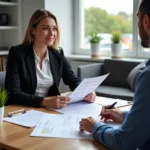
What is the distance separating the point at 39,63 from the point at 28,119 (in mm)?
778

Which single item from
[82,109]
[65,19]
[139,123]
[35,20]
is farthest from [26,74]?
[65,19]

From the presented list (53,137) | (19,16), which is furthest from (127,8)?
(53,137)

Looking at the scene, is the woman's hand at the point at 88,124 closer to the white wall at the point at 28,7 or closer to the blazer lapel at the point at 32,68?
the blazer lapel at the point at 32,68

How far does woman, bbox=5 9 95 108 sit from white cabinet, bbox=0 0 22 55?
218 cm

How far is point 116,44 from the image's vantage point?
4.19 m

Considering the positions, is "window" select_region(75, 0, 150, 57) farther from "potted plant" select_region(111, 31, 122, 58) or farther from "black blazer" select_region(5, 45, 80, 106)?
"black blazer" select_region(5, 45, 80, 106)

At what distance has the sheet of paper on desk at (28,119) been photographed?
154cm

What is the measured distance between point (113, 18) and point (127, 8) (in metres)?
0.26

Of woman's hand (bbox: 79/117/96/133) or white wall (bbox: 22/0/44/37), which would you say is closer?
woman's hand (bbox: 79/117/96/133)

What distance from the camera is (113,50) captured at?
167 inches

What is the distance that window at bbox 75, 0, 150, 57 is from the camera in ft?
13.9

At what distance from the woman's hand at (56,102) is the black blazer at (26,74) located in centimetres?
4

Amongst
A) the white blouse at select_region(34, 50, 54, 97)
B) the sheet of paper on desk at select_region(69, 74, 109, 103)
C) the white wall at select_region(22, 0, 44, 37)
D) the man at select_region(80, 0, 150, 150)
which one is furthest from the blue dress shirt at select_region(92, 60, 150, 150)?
the white wall at select_region(22, 0, 44, 37)

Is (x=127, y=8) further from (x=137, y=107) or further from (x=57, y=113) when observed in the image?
(x=137, y=107)
